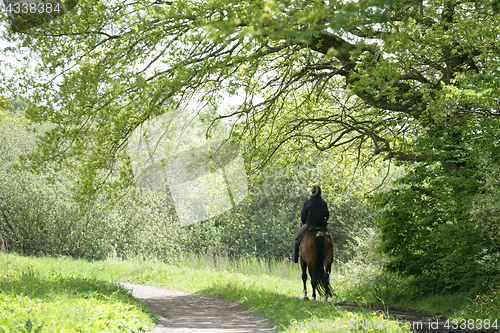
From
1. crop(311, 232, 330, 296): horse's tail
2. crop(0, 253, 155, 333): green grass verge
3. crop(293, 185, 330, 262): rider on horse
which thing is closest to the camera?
crop(0, 253, 155, 333): green grass verge

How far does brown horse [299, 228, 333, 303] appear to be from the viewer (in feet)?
29.6

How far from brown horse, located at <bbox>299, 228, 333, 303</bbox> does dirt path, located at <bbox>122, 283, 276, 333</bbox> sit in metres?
1.68

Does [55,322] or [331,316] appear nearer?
[55,322]

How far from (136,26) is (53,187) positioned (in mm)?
14403

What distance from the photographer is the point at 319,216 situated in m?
9.27

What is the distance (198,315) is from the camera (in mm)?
8453

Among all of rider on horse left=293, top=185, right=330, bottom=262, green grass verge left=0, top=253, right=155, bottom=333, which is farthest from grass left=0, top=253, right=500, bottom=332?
rider on horse left=293, top=185, right=330, bottom=262

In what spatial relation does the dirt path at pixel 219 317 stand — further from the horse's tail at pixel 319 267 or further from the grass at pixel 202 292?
the horse's tail at pixel 319 267

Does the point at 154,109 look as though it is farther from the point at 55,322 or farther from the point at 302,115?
the point at 302,115

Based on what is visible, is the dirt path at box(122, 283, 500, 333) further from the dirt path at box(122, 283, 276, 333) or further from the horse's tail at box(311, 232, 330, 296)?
the horse's tail at box(311, 232, 330, 296)

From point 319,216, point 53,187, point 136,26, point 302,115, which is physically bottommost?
point 319,216

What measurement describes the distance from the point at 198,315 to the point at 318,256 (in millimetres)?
2851

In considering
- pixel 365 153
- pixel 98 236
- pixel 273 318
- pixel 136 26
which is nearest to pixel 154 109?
pixel 136 26

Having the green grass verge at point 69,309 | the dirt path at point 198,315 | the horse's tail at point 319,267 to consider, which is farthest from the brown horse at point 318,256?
the green grass verge at point 69,309
